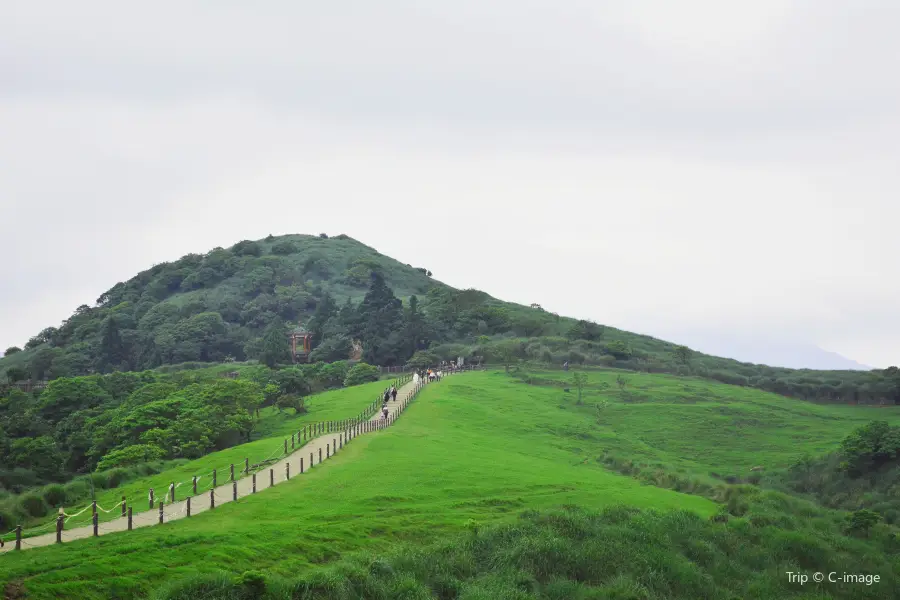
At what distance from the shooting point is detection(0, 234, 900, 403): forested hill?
9912 cm

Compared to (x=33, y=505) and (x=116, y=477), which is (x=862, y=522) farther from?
(x=116, y=477)

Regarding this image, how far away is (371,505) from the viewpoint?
28.1 m

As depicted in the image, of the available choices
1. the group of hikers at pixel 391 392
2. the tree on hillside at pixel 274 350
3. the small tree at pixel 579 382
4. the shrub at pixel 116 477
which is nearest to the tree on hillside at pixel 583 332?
the small tree at pixel 579 382

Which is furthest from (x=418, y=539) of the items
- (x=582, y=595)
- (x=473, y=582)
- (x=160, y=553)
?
(x=160, y=553)

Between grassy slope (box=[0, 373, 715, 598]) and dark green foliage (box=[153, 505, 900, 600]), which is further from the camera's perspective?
dark green foliage (box=[153, 505, 900, 600])

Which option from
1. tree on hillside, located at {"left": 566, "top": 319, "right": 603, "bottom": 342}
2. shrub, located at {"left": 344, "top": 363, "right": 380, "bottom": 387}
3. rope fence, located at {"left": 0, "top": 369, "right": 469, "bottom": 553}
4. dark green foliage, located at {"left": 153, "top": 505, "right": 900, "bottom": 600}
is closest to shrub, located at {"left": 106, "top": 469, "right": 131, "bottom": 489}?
rope fence, located at {"left": 0, "top": 369, "right": 469, "bottom": 553}

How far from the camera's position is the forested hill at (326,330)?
3903 inches

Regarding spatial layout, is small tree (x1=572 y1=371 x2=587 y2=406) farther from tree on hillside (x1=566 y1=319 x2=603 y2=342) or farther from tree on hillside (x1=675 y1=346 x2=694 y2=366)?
tree on hillside (x1=566 y1=319 x2=603 y2=342)

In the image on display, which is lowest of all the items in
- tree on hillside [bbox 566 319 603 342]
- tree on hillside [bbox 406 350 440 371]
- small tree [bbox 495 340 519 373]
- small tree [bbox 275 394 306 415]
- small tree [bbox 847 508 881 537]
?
small tree [bbox 847 508 881 537]

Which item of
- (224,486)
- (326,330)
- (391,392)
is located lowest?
(224,486)

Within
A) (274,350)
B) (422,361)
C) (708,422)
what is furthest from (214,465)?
(274,350)

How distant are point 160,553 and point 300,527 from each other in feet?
15.6

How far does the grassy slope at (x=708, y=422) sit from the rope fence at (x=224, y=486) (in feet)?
55.3

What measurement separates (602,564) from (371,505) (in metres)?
8.21
